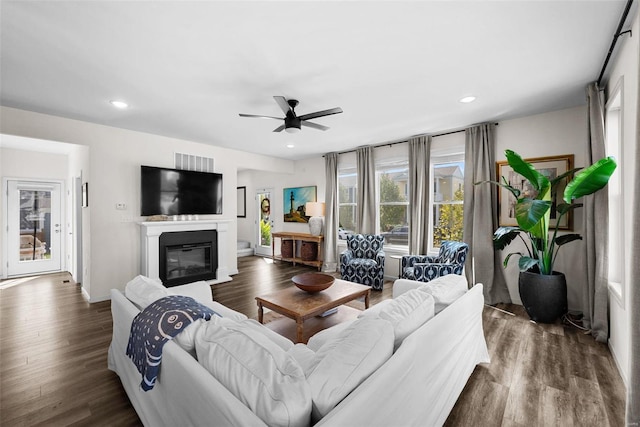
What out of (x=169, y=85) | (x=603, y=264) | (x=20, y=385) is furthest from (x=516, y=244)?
(x=20, y=385)

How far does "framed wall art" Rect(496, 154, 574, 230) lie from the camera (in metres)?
3.47

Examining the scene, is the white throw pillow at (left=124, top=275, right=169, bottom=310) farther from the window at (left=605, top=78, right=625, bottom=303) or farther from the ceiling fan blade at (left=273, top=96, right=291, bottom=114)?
the window at (left=605, top=78, right=625, bottom=303)

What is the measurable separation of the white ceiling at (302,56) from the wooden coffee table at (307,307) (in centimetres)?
220

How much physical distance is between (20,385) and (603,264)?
17.1 feet

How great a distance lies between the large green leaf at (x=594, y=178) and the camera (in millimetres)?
2514

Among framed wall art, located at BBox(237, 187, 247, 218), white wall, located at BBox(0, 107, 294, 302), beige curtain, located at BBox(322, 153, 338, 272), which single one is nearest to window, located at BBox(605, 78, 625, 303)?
beige curtain, located at BBox(322, 153, 338, 272)

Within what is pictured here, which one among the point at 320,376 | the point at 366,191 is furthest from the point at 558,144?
the point at 320,376

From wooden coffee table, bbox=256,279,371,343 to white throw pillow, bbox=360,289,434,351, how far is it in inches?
43.2

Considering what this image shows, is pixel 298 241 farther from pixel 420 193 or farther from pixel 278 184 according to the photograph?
pixel 420 193

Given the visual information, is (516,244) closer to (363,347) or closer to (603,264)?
(603,264)

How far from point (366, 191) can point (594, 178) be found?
3310 mm

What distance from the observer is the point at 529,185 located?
3.66 m

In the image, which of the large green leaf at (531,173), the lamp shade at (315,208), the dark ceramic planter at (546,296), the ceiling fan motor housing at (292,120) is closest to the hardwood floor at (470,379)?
the dark ceramic planter at (546,296)

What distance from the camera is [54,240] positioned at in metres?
5.65
